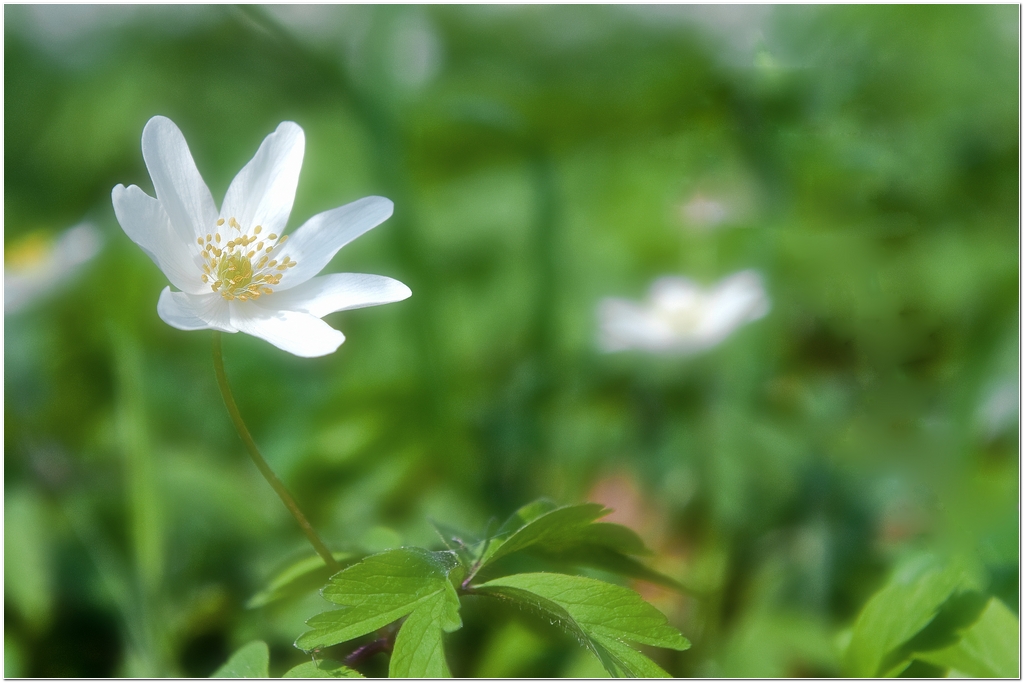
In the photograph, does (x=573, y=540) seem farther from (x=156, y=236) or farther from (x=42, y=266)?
(x=42, y=266)

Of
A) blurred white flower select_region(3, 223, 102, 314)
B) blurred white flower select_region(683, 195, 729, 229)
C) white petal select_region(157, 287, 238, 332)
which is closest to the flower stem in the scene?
white petal select_region(157, 287, 238, 332)

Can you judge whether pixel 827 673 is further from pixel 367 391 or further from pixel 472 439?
pixel 367 391

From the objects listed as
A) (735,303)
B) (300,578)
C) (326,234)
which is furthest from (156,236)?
(735,303)

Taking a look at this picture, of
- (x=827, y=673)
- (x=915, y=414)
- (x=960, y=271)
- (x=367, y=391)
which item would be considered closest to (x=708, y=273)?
(x=960, y=271)

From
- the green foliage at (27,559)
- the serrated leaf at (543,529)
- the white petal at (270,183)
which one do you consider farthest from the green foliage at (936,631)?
the green foliage at (27,559)

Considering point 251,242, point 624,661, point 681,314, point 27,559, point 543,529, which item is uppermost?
point 681,314
